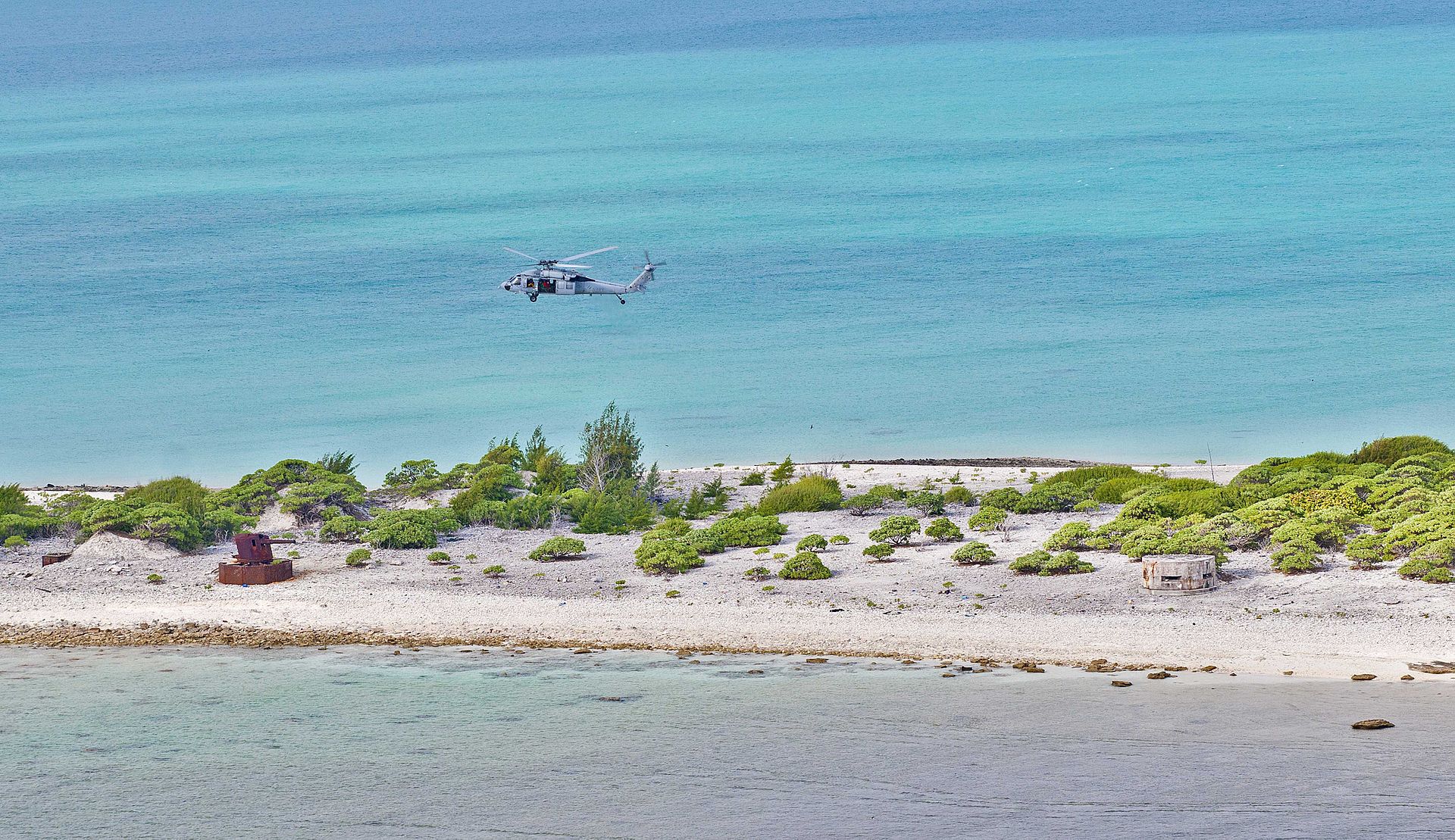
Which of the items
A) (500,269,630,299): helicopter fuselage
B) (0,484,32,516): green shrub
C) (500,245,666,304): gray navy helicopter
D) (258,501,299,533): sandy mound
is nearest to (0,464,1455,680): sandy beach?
(258,501,299,533): sandy mound

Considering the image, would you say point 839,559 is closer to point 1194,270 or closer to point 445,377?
point 445,377

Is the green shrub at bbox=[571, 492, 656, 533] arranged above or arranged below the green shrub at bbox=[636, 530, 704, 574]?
above

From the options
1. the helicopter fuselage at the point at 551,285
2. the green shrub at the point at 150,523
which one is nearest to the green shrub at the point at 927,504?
the green shrub at the point at 150,523

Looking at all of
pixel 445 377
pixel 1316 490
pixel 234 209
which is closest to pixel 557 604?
pixel 1316 490

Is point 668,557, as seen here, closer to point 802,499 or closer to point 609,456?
point 802,499

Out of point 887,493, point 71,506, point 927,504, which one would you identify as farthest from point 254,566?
point 887,493

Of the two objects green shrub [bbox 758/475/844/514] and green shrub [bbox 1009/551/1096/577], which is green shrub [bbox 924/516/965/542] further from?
green shrub [bbox 758/475/844/514]
